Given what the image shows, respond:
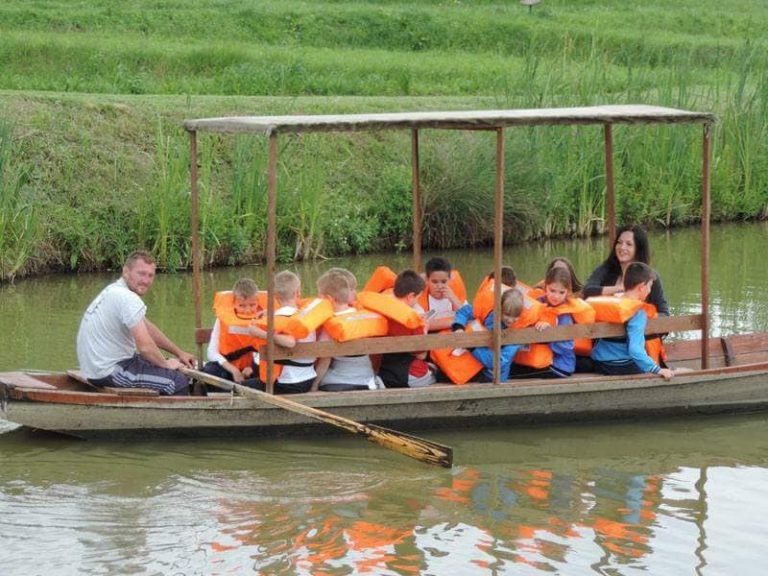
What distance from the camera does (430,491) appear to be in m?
8.52

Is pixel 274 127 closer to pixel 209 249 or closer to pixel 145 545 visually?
pixel 145 545

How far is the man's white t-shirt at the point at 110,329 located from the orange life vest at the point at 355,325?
1188 millimetres

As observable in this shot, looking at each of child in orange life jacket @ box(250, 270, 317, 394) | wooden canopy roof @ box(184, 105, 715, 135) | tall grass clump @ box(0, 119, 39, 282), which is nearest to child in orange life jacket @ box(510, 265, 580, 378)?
wooden canopy roof @ box(184, 105, 715, 135)

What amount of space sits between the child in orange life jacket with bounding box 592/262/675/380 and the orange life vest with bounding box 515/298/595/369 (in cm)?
28

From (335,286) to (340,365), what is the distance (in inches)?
19.9

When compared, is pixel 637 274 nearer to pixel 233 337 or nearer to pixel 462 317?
pixel 462 317

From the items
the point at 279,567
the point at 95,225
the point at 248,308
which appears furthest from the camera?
the point at 95,225

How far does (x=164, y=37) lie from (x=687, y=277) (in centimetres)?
1261

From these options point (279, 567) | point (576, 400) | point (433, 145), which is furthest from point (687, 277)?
point (279, 567)

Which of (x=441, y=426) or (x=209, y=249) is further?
(x=209, y=249)

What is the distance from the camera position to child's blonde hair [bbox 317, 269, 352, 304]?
9484 millimetres

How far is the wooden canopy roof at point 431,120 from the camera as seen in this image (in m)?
8.83

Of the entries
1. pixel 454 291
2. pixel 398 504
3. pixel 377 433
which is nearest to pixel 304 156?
pixel 454 291

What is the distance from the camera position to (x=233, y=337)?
9.67 m
